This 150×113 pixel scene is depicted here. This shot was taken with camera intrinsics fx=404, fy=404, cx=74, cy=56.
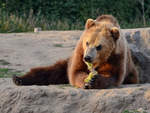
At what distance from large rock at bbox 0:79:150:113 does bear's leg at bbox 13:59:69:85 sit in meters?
1.04

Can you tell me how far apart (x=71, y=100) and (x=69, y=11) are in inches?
431

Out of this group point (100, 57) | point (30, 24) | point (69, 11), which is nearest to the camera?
point (100, 57)

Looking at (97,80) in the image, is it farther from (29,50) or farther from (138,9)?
(138,9)

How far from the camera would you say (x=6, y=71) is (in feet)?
22.6

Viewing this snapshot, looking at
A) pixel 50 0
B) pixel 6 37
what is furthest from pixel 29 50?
pixel 50 0

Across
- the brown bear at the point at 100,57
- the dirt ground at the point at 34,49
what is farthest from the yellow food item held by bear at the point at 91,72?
the dirt ground at the point at 34,49

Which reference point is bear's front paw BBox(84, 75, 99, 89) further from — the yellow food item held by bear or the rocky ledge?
the rocky ledge

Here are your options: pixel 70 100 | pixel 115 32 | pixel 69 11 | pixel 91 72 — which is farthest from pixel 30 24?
pixel 70 100

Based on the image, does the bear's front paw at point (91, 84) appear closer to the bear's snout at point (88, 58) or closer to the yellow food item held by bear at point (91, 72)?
the yellow food item held by bear at point (91, 72)

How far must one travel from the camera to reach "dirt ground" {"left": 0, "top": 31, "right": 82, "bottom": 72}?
7602mm

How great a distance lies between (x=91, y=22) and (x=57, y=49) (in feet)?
10.3

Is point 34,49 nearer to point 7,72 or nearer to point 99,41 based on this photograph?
point 7,72

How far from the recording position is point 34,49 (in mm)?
8578

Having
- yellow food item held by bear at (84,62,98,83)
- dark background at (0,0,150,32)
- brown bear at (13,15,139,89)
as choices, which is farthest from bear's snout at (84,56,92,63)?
dark background at (0,0,150,32)
